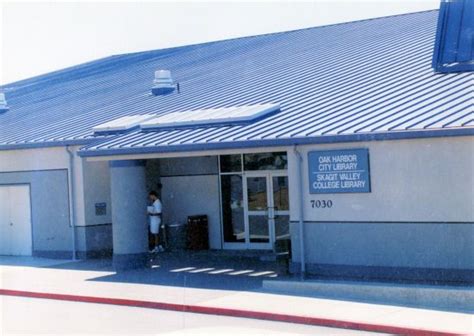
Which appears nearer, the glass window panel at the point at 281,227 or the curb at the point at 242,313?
the curb at the point at 242,313

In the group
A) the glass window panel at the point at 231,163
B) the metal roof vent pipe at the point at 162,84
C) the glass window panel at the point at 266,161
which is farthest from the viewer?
the metal roof vent pipe at the point at 162,84

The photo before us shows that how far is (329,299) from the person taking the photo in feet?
45.1

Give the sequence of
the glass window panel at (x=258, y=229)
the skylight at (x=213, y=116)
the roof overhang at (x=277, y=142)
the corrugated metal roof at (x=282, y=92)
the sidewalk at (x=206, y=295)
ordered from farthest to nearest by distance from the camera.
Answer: the glass window panel at (x=258, y=229) → the skylight at (x=213, y=116) → the corrugated metal roof at (x=282, y=92) → the roof overhang at (x=277, y=142) → the sidewalk at (x=206, y=295)

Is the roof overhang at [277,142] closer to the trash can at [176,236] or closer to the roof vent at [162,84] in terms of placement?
the trash can at [176,236]

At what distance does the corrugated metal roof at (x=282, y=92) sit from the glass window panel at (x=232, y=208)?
239 cm

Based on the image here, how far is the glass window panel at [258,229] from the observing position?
71.8ft

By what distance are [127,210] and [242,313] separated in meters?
6.63

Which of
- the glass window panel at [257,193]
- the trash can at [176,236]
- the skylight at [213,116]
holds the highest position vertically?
the skylight at [213,116]

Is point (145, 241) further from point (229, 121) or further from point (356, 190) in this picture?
point (356, 190)

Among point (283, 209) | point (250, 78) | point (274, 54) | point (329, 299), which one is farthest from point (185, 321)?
point (274, 54)

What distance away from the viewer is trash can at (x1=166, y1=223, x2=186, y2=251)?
2325 centimetres

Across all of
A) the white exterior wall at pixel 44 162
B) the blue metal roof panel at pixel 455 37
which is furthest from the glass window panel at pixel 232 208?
the blue metal roof panel at pixel 455 37

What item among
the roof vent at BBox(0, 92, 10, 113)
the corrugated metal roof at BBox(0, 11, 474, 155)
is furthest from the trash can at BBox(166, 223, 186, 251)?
the roof vent at BBox(0, 92, 10, 113)

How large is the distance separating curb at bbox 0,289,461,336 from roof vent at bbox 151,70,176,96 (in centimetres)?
986
